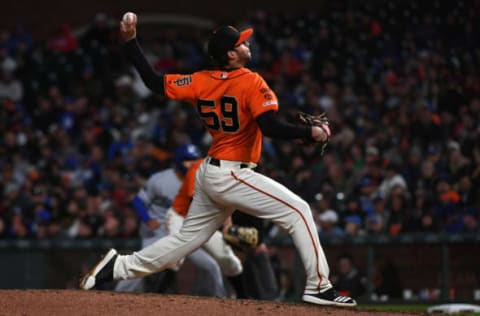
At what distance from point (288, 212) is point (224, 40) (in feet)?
3.54

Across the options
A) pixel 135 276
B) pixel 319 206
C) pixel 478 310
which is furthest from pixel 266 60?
pixel 135 276

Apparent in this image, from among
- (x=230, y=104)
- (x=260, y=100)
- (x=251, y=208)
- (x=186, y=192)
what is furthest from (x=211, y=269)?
(x=260, y=100)

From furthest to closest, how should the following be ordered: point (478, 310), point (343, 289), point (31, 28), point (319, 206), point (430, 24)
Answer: point (31, 28) < point (430, 24) < point (319, 206) < point (343, 289) < point (478, 310)

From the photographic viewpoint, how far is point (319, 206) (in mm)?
11438

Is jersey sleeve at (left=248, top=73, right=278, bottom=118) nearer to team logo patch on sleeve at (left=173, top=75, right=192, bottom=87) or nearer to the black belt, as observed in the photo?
the black belt

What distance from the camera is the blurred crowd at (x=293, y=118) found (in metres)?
11.2

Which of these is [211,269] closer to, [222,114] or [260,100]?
[222,114]

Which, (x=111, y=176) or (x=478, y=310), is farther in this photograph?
(x=111, y=176)

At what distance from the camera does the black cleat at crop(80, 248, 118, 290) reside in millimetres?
6164

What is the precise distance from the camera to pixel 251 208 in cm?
572

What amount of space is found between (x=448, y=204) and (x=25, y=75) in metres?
9.02

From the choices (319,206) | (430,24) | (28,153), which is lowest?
(28,153)

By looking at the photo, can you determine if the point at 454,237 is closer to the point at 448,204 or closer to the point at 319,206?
the point at 448,204

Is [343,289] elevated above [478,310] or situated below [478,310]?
below
